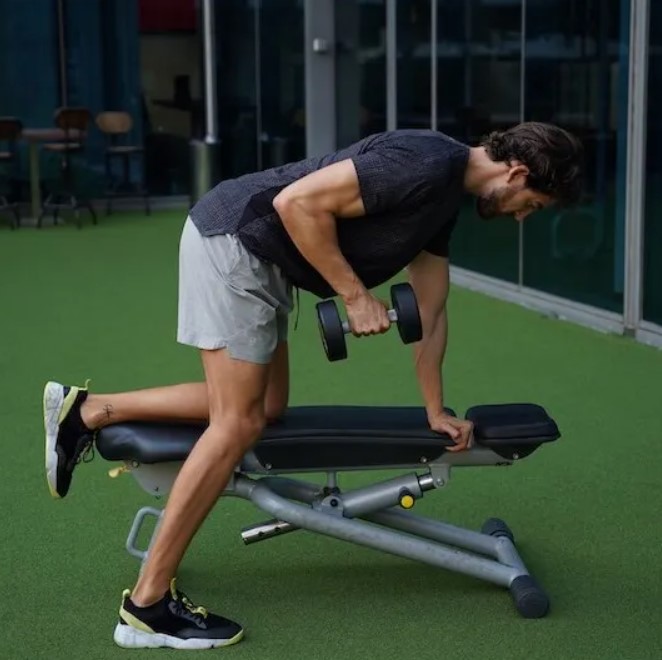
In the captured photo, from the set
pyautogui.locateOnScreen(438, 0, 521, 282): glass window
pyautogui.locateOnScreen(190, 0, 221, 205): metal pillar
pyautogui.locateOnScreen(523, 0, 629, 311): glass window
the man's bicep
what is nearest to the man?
the man's bicep

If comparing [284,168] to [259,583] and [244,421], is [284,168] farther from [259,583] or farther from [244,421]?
[259,583]

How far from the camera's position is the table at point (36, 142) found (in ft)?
37.2

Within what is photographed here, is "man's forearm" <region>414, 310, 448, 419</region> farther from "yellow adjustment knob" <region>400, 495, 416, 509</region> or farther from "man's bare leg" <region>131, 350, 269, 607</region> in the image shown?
"man's bare leg" <region>131, 350, 269, 607</region>

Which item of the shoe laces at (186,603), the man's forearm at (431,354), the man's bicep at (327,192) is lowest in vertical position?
the shoe laces at (186,603)

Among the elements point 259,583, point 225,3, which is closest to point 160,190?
point 225,3

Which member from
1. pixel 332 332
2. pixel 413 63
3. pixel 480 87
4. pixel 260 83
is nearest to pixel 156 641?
pixel 332 332

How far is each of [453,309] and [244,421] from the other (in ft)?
15.1

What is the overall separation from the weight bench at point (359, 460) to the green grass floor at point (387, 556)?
4.8 inches

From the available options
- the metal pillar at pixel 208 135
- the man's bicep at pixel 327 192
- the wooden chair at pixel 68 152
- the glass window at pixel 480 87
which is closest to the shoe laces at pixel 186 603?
the man's bicep at pixel 327 192

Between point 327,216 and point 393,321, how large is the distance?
0.95 feet

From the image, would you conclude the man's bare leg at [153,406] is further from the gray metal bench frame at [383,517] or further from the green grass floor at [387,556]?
the green grass floor at [387,556]

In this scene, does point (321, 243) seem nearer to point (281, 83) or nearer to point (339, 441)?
point (339, 441)

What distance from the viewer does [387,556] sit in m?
3.64

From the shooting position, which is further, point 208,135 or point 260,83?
point 208,135
